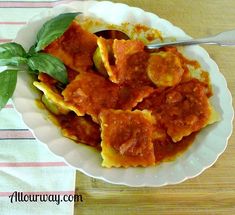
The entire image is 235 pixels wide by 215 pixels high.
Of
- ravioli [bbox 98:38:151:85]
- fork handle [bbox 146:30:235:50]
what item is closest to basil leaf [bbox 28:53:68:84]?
ravioli [bbox 98:38:151:85]

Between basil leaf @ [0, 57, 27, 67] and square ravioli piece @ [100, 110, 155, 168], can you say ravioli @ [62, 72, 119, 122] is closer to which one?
square ravioli piece @ [100, 110, 155, 168]

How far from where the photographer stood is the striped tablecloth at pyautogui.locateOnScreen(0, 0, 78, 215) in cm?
135

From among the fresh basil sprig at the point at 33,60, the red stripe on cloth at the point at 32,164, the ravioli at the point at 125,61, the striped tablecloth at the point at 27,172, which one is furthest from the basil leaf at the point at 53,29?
the red stripe on cloth at the point at 32,164

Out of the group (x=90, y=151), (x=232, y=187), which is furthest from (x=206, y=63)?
(x=90, y=151)

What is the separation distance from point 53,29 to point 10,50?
0.18 metres

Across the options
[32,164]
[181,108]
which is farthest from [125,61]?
[32,164]

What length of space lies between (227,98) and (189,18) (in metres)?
0.59

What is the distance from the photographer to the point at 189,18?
1980 mm

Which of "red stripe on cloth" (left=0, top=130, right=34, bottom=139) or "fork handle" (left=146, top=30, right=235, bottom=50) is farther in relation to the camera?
"fork handle" (left=146, top=30, right=235, bottom=50)

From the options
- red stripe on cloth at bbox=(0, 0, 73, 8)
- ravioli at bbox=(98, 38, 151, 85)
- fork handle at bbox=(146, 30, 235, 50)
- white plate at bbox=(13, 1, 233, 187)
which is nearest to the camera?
white plate at bbox=(13, 1, 233, 187)

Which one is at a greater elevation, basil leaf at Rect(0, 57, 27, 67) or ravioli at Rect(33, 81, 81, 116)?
basil leaf at Rect(0, 57, 27, 67)

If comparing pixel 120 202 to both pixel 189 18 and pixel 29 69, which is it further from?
pixel 189 18

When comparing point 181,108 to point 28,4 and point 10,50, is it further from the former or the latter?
point 28,4

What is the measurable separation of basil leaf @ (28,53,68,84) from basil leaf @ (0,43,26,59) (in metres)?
0.05
